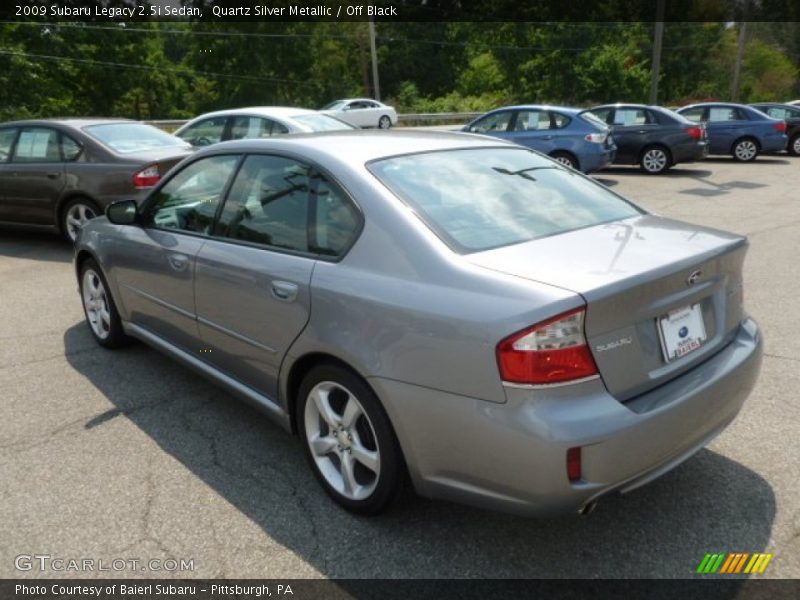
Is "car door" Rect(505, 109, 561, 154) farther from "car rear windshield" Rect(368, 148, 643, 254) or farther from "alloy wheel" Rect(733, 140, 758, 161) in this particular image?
"car rear windshield" Rect(368, 148, 643, 254)

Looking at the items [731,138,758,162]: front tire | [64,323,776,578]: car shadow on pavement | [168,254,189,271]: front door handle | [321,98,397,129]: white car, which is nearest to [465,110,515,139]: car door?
[731,138,758,162]: front tire

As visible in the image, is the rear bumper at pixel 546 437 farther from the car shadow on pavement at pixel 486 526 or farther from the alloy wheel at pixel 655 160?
the alloy wheel at pixel 655 160

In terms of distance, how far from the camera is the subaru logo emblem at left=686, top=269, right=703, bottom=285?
97.4 inches

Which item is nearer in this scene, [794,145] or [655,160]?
[655,160]

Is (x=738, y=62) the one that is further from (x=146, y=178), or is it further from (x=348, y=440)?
(x=348, y=440)

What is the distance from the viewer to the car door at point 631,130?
14477 mm

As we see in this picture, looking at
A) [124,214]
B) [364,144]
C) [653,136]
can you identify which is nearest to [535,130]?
[653,136]

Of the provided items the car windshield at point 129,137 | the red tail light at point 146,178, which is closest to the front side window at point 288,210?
the red tail light at point 146,178

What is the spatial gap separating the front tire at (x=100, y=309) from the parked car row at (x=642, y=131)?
29.1ft

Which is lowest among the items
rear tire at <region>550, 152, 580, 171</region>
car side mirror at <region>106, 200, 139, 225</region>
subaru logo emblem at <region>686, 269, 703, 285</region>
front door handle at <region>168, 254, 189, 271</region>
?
rear tire at <region>550, 152, 580, 171</region>

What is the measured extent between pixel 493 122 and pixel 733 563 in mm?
11951

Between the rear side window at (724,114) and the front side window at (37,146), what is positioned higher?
the front side window at (37,146)

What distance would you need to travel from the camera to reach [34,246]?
8750 mm

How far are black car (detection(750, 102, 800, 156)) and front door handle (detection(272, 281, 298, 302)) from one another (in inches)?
719
